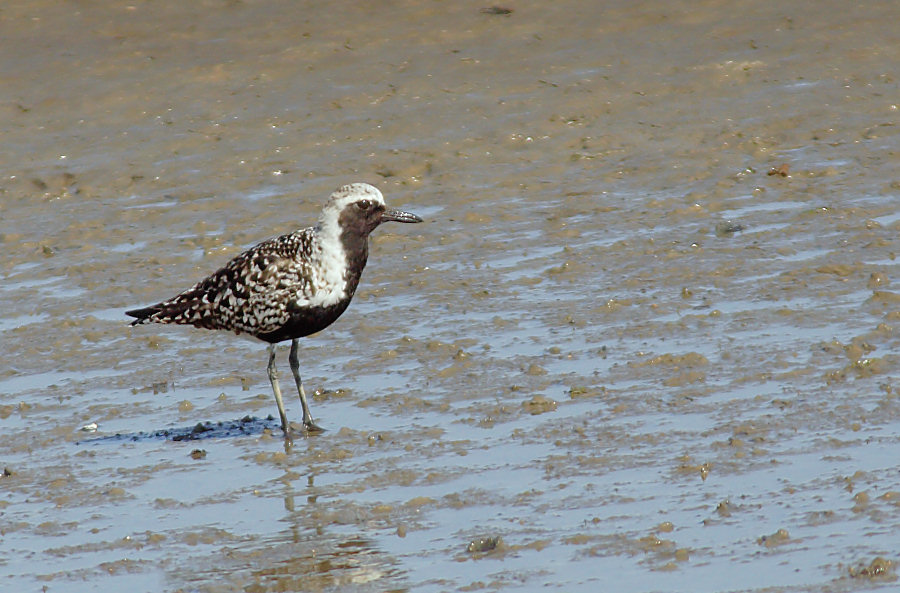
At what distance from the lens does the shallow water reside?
26.0 feet

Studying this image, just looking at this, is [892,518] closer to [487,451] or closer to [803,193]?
[487,451]

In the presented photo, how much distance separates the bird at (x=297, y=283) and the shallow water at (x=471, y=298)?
1.96 feet

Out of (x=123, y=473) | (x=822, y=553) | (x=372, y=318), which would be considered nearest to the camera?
(x=822, y=553)

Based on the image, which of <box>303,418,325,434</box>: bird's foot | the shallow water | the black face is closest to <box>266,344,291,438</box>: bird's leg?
<box>303,418,325,434</box>: bird's foot

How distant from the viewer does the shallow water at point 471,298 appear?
7930mm

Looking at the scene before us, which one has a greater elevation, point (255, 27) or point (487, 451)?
point (255, 27)

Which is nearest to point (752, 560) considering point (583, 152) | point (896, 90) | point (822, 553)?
point (822, 553)

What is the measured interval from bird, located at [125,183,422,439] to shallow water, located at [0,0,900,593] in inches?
23.5

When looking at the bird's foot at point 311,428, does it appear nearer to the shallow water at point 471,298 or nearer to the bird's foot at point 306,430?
the bird's foot at point 306,430

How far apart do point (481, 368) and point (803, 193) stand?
4713 millimetres

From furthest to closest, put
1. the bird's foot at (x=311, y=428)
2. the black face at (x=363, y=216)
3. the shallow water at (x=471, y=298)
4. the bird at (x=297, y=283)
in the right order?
the black face at (x=363, y=216) < the bird at (x=297, y=283) < the bird's foot at (x=311, y=428) < the shallow water at (x=471, y=298)

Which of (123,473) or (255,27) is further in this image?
(255,27)

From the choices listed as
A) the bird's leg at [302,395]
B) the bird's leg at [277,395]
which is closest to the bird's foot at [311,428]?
the bird's leg at [302,395]

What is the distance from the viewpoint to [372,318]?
12.2 meters
